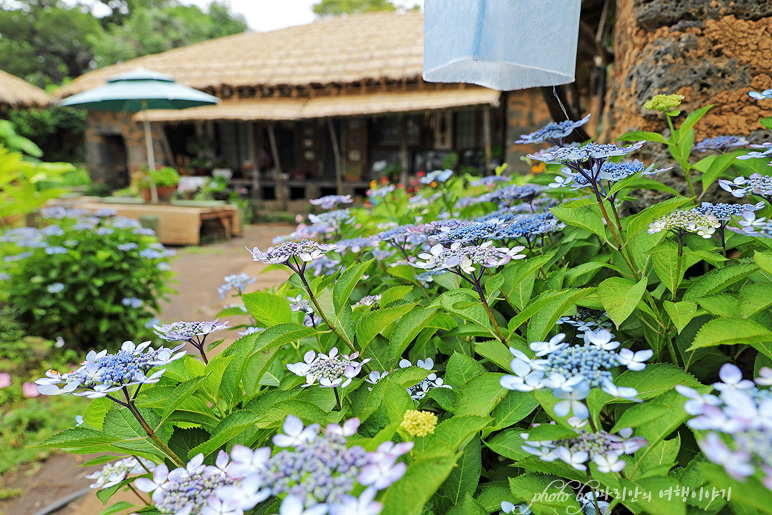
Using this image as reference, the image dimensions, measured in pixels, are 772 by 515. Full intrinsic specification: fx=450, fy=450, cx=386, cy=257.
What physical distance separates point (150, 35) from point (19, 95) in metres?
9.31

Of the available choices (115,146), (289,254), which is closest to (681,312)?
(289,254)

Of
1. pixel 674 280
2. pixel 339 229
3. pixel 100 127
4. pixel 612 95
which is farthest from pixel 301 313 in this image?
pixel 100 127

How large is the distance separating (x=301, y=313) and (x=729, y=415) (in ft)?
2.65

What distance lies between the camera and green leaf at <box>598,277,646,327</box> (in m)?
0.70

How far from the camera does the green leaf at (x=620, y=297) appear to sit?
0.70 m

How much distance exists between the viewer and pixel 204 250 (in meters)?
6.65

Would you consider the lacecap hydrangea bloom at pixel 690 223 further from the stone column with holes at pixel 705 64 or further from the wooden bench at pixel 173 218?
the wooden bench at pixel 173 218

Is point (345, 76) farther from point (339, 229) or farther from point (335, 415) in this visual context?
point (335, 415)

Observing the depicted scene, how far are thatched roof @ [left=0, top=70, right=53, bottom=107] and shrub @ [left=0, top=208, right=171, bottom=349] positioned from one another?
29.2 feet

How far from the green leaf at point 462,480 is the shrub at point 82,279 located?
3.22m

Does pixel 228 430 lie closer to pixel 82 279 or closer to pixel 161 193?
pixel 82 279

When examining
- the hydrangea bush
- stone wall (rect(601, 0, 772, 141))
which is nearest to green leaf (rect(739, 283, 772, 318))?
the hydrangea bush

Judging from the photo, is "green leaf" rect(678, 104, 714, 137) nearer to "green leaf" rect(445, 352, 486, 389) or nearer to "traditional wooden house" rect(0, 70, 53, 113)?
"green leaf" rect(445, 352, 486, 389)

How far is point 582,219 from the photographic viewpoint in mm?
881
